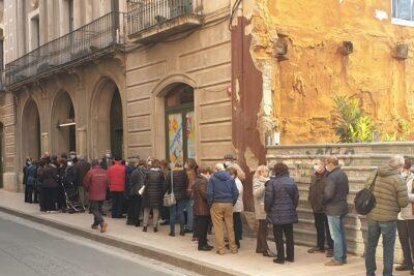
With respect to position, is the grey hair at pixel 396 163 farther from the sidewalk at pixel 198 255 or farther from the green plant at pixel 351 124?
the green plant at pixel 351 124

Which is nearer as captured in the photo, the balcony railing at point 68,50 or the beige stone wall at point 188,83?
the beige stone wall at point 188,83

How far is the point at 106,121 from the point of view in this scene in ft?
68.2

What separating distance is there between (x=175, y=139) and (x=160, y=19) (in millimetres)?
3275

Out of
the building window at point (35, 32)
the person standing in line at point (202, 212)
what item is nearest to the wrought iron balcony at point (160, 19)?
the person standing in line at point (202, 212)

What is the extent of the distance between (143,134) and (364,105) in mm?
6278

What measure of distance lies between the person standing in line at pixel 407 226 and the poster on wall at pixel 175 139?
26.6ft

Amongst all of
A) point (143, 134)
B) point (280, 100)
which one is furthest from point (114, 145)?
point (280, 100)

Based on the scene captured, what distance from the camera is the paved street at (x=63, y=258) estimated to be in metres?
9.43

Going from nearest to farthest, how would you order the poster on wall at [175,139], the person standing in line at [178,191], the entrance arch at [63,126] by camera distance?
the person standing in line at [178,191] → the poster on wall at [175,139] → the entrance arch at [63,126]

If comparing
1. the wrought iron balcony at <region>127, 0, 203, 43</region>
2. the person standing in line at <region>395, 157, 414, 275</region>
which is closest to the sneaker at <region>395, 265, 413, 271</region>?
the person standing in line at <region>395, 157, 414, 275</region>

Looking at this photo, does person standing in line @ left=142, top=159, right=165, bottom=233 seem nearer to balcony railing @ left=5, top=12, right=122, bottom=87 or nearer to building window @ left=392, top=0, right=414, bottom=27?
balcony railing @ left=5, top=12, right=122, bottom=87

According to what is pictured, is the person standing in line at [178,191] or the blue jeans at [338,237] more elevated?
the person standing in line at [178,191]

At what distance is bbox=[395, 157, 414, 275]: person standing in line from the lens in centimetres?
819

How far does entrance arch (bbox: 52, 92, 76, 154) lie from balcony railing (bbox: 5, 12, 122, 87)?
1416 millimetres
